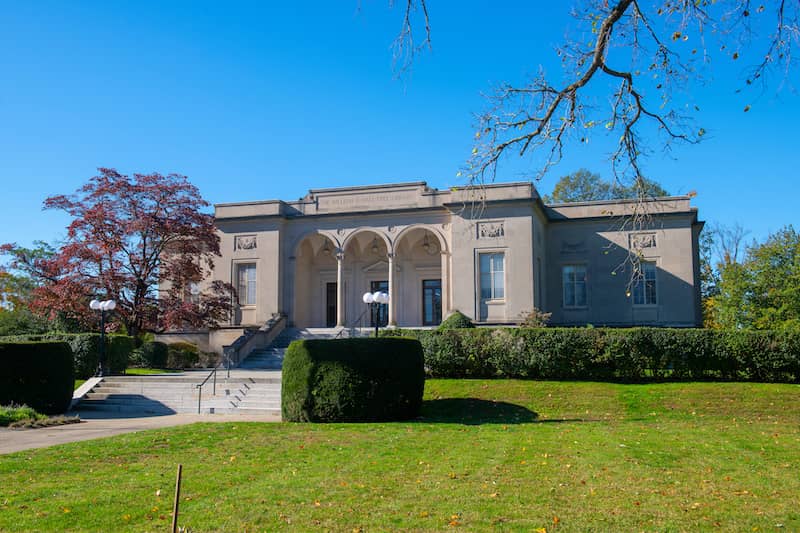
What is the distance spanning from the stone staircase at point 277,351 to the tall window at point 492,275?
6.97m

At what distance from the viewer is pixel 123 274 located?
88.0 feet

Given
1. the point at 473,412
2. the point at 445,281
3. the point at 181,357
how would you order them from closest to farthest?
1. the point at 473,412
2. the point at 181,357
3. the point at 445,281

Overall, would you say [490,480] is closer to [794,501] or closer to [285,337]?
[794,501]

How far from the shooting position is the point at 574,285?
3244cm

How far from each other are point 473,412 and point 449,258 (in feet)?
47.2

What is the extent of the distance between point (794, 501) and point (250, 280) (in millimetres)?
27928

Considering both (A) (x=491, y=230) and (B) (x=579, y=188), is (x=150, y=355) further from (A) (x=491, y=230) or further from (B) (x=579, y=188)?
(B) (x=579, y=188)

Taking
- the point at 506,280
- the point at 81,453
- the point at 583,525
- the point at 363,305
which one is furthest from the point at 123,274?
the point at 583,525

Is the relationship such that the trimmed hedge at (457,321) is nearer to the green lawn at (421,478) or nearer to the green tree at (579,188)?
the green lawn at (421,478)

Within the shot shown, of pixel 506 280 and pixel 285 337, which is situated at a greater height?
pixel 506 280

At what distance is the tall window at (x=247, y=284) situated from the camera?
32.4 m

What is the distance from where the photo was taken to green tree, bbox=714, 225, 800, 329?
27.4m

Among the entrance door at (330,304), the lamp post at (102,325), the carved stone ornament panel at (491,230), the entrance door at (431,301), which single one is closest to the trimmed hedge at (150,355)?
the lamp post at (102,325)

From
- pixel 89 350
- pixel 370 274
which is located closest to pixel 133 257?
pixel 89 350
